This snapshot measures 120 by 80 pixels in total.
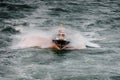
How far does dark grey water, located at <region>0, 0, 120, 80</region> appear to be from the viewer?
2773 inches

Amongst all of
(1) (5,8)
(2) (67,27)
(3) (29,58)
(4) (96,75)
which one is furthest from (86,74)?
(1) (5,8)

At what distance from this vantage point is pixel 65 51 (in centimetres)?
7931

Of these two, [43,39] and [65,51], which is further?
[43,39]

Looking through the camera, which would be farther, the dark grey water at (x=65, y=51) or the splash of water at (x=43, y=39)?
the splash of water at (x=43, y=39)

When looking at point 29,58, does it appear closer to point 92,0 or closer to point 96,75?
point 96,75

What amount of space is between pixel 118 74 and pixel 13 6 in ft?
148

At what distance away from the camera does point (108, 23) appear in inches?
3807

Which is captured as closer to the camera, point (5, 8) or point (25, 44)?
point (25, 44)

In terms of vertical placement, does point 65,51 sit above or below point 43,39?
below

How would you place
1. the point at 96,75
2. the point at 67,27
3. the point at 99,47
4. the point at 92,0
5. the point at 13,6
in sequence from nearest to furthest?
the point at 96,75 < the point at 99,47 < the point at 67,27 < the point at 13,6 < the point at 92,0

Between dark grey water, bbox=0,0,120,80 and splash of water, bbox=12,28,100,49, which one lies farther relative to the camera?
splash of water, bbox=12,28,100,49

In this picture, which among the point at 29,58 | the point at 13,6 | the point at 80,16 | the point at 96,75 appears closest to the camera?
the point at 96,75

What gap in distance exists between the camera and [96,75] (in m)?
69.8

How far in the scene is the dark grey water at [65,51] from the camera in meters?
70.4
